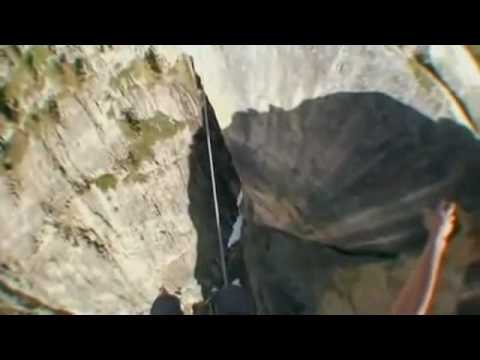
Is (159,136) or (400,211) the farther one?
(159,136)

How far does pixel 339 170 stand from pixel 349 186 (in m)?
0.06

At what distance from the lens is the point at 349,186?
1615mm

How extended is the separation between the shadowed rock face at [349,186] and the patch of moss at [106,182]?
67cm

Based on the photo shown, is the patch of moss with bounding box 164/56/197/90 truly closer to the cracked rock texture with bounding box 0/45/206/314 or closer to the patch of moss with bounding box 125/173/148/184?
the cracked rock texture with bounding box 0/45/206/314

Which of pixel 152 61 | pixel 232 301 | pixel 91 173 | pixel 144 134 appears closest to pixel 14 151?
pixel 91 173

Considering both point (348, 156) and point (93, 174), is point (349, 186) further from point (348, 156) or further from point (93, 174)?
point (93, 174)

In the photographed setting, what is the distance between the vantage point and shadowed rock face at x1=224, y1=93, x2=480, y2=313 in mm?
1411

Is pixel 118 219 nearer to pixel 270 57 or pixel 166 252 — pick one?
pixel 166 252

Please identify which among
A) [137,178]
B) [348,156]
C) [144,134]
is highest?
[348,156]

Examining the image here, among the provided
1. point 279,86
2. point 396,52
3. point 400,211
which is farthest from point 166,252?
point 396,52

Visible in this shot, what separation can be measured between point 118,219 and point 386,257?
1398mm
